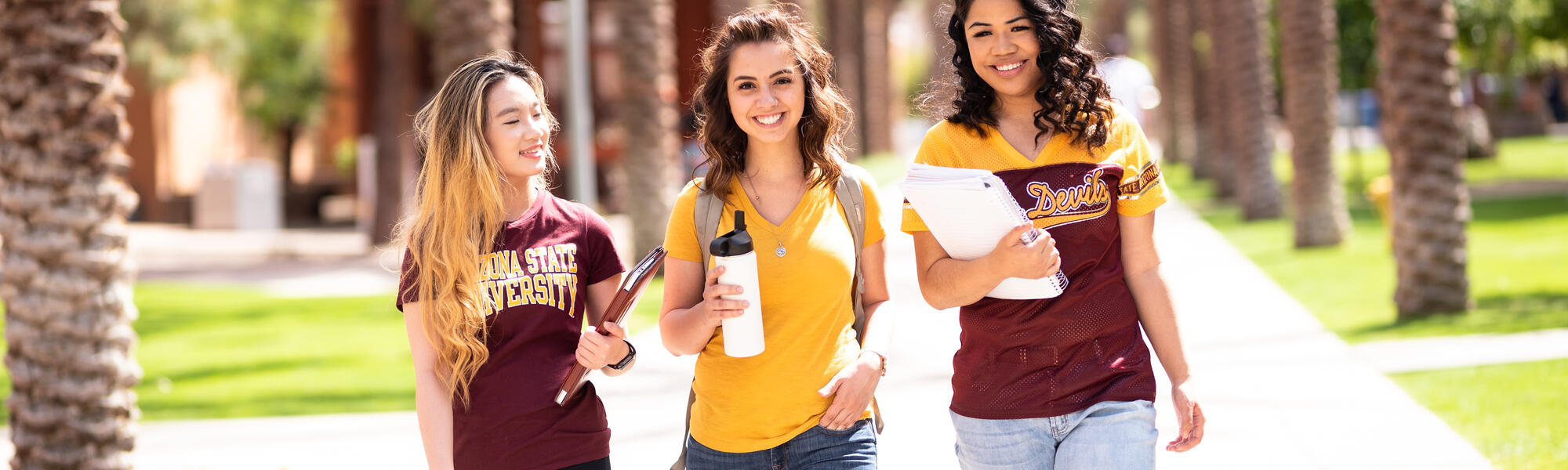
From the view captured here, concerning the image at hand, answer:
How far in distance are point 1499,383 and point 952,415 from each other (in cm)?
472

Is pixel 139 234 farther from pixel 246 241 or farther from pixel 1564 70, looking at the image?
pixel 1564 70

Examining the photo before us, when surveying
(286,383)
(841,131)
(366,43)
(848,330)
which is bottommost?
(286,383)

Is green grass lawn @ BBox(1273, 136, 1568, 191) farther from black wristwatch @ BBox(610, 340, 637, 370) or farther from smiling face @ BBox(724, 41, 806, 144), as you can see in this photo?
black wristwatch @ BBox(610, 340, 637, 370)

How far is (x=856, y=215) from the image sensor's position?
9.86 ft

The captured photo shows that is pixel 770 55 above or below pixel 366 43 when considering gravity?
below

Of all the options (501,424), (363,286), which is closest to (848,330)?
(501,424)

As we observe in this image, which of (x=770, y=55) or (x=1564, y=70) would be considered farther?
(x=1564, y=70)

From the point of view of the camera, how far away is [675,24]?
34031 mm

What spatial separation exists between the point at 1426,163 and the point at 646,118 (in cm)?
760

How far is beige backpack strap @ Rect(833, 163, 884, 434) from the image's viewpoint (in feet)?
9.86

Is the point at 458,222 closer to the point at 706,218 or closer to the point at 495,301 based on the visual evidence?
the point at 495,301

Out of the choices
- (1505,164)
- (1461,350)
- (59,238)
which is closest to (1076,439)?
(59,238)

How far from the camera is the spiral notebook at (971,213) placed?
2.68m

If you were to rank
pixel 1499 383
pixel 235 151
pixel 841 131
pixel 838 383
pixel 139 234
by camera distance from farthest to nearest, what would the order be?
pixel 235 151 → pixel 139 234 → pixel 1499 383 → pixel 841 131 → pixel 838 383
